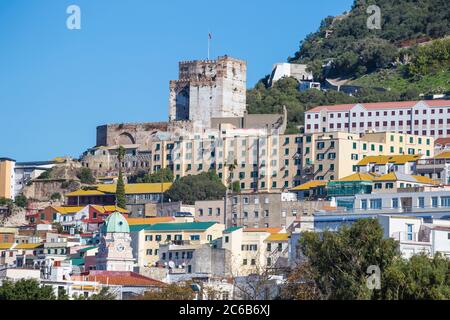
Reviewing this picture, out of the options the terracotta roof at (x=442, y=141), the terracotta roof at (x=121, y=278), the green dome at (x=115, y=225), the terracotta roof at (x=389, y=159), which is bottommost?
the terracotta roof at (x=121, y=278)

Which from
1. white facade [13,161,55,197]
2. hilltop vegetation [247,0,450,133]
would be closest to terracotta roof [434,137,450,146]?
hilltop vegetation [247,0,450,133]

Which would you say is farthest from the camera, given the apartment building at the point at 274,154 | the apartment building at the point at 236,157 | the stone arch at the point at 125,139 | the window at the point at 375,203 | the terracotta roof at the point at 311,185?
the stone arch at the point at 125,139

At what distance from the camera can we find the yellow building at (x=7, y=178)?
16100 cm

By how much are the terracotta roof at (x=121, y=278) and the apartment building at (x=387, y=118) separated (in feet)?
200

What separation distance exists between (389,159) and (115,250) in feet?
116

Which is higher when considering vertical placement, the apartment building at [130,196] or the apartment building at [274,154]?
the apartment building at [274,154]

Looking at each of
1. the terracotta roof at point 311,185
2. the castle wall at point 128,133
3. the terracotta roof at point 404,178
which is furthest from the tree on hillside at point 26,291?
the castle wall at point 128,133

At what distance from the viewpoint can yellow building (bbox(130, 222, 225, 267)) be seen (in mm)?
112688

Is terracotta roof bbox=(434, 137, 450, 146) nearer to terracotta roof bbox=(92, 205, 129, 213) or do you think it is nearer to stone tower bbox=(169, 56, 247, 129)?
stone tower bbox=(169, 56, 247, 129)

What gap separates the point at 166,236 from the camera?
114375mm

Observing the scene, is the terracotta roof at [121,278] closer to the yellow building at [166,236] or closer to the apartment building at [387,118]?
the yellow building at [166,236]

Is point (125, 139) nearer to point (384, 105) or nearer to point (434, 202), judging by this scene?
point (384, 105)

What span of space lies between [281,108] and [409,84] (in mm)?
18079

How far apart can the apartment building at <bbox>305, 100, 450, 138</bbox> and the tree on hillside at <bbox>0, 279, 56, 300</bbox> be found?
79.7 m
